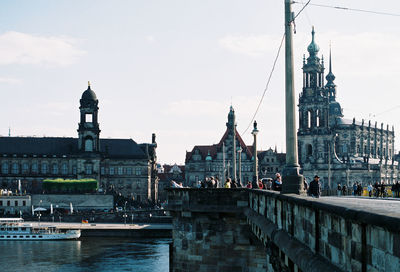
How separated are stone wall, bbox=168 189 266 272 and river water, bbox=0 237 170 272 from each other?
71.3ft

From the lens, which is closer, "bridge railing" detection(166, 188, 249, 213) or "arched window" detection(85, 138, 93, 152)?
"bridge railing" detection(166, 188, 249, 213)

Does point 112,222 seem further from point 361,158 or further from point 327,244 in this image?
point 327,244

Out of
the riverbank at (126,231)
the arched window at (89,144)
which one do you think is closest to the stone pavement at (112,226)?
the riverbank at (126,231)

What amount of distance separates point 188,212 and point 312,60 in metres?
92.7

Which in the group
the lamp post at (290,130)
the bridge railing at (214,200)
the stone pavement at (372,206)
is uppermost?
the lamp post at (290,130)

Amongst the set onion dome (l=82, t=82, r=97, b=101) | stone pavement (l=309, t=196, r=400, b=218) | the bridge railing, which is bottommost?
the bridge railing

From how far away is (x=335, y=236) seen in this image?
26.2 feet

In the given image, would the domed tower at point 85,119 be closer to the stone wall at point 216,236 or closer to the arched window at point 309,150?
the arched window at point 309,150

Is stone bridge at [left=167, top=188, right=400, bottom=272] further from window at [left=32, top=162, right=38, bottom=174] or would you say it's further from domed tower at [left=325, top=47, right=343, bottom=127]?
domed tower at [left=325, top=47, right=343, bottom=127]

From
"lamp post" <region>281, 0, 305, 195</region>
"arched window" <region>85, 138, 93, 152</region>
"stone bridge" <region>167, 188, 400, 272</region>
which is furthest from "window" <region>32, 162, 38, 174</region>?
"lamp post" <region>281, 0, 305, 195</region>

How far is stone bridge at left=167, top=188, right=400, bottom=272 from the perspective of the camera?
640 centimetres

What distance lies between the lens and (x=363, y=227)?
6.63 metres

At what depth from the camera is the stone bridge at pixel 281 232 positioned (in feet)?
21.0

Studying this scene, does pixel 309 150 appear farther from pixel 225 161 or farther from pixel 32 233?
pixel 32 233
